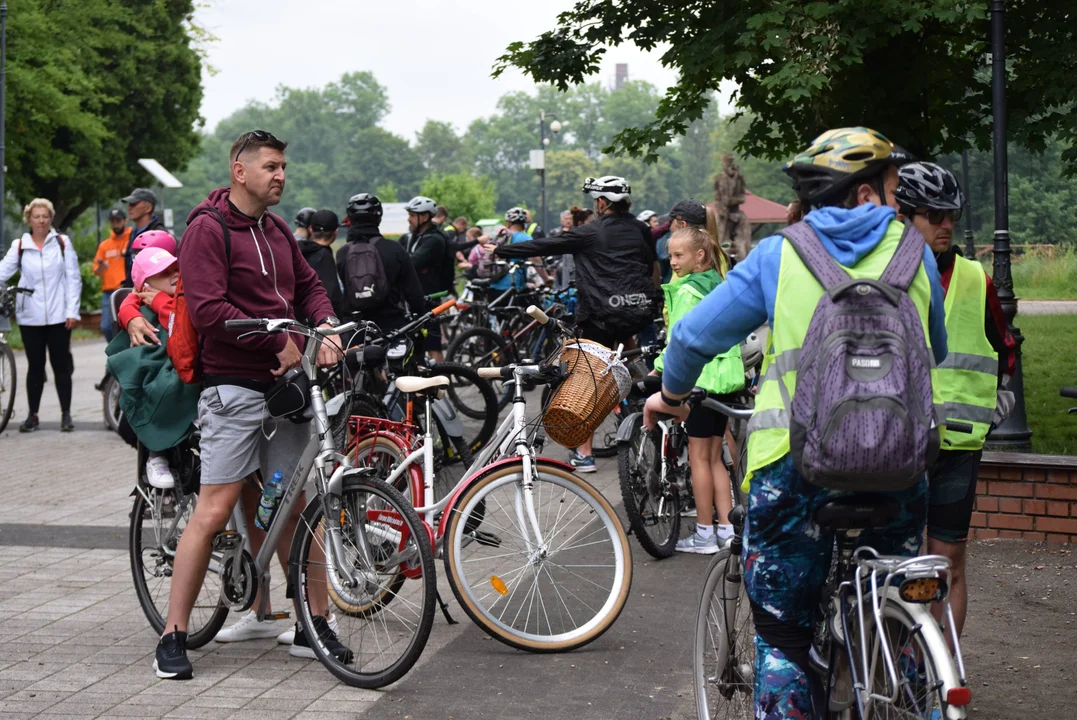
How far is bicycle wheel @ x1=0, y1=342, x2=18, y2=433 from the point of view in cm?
1276

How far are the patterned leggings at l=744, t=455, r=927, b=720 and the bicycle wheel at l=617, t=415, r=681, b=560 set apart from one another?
397cm

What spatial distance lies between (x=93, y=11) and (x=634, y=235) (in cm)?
2684

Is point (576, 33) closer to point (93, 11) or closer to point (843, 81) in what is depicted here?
point (843, 81)

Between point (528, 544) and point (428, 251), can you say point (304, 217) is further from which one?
point (528, 544)

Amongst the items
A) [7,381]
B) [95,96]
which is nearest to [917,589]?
[7,381]

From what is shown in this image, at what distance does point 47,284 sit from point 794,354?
10.7 m

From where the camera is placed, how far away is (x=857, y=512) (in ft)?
10.3

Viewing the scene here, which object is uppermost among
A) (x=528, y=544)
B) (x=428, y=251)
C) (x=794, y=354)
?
(x=428, y=251)

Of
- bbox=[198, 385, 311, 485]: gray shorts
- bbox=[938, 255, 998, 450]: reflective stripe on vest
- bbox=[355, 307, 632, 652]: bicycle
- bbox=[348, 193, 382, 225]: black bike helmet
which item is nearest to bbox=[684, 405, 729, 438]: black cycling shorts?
bbox=[355, 307, 632, 652]: bicycle

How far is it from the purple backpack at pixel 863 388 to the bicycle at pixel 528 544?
2635 mm

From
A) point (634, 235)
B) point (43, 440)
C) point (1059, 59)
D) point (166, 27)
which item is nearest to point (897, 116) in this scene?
point (1059, 59)

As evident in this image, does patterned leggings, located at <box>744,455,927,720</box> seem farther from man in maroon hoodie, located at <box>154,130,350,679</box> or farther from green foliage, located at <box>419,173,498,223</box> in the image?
green foliage, located at <box>419,173,498,223</box>

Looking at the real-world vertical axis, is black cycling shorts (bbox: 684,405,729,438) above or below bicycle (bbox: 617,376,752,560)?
above

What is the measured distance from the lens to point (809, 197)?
3.38 meters
